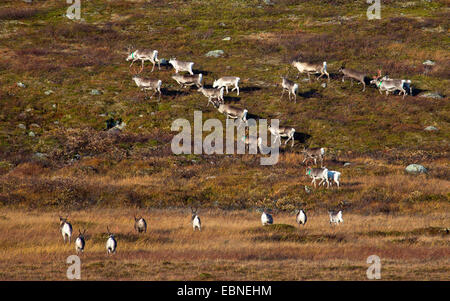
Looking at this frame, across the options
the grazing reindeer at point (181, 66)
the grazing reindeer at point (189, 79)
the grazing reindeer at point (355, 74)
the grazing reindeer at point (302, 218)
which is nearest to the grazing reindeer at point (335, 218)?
the grazing reindeer at point (302, 218)

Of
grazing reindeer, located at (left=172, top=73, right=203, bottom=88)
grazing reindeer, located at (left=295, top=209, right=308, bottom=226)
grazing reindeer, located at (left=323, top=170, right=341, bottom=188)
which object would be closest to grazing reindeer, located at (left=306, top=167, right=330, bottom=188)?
grazing reindeer, located at (left=323, top=170, right=341, bottom=188)

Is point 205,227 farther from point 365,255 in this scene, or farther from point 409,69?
point 409,69

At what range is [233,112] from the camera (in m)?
46.0

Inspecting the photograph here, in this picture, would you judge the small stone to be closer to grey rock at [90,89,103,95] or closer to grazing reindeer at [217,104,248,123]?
grey rock at [90,89,103,95]

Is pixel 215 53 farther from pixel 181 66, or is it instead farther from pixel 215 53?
pixel 181 66

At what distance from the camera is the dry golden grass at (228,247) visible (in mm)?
18234

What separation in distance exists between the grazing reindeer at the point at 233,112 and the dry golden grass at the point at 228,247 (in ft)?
54.6

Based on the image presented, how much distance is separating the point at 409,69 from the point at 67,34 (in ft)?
123

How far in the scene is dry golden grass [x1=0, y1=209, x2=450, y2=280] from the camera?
18234mm

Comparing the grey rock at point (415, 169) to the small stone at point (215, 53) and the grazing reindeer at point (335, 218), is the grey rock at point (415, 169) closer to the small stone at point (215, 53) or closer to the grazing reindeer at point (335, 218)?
the grazing reindeer at point (335, 218)

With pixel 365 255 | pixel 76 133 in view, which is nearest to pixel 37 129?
pixel 76 133

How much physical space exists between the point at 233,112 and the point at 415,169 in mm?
15035
